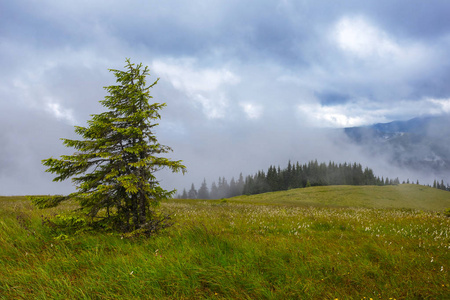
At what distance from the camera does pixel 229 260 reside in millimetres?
4074

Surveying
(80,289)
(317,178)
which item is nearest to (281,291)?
(80,289)

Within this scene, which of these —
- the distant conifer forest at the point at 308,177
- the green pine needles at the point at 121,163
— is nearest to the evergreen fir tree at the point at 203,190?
the distant conifer forest at the point at 308,177

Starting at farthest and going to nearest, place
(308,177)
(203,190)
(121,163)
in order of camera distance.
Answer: (203,190), (308,177), (121,163)

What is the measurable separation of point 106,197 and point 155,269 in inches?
123

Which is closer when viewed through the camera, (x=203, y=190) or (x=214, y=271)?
(x=214, y=271)

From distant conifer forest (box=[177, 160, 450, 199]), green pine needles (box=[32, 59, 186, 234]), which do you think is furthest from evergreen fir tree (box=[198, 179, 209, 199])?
green pine needles (box=[32, 59, 186, 234])

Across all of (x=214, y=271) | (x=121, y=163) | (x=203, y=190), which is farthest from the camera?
(x=203, y=190)

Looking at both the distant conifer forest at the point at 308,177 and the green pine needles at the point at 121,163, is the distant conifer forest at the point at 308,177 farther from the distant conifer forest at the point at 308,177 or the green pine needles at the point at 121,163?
the green pine needles at the point at 121,163

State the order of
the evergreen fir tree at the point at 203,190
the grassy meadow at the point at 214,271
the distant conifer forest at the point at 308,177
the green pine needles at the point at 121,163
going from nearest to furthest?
the grassy meadow at the point at 214,271 < the green pine needles at the point at 121,163 < the distant conifer forest at the point at 308,177 < the evergreen fir tree at the point at 203,190

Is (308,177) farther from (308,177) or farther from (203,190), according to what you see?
(203,190)

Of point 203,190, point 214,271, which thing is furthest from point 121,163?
point 203,190

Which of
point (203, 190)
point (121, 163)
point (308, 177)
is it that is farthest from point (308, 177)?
point (121, 163)

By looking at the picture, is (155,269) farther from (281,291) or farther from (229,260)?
(281,291)

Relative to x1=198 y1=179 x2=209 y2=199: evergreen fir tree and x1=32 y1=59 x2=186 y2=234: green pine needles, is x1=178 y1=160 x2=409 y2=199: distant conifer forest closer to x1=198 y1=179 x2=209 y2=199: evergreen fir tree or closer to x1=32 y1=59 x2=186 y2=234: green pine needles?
x1=198 y1=179 x2=209 y2=199: evergreen fir tree
